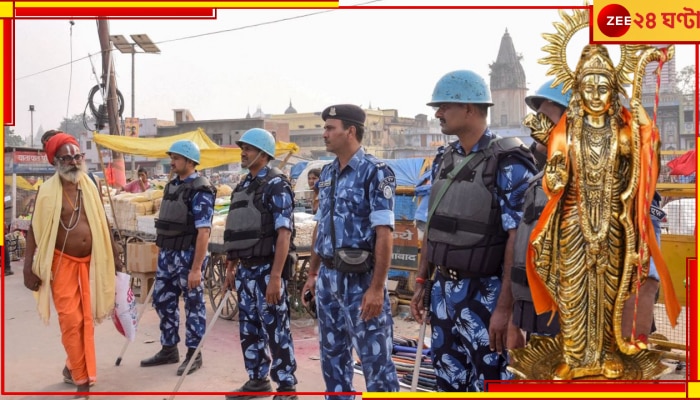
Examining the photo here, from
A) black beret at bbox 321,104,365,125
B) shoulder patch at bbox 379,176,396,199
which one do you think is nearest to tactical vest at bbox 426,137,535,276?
shoulder patch at bbox 379,176,396,199

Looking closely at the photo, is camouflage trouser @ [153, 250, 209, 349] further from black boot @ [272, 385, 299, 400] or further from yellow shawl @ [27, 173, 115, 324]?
black boot @ [272, 385, 299, 400]

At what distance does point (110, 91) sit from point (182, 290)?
1053 centimetres

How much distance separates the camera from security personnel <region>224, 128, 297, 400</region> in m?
4.73

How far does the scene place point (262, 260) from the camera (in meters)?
4.81

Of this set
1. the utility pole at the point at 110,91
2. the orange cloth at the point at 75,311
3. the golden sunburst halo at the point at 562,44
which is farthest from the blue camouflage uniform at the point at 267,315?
the utility pole at the point at 110,91

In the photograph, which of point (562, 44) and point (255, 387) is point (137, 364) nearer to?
point (255, 387)

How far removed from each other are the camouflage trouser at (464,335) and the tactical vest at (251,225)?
205 centimetres

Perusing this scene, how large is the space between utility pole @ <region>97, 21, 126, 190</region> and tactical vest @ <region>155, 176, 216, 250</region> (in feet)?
29.4

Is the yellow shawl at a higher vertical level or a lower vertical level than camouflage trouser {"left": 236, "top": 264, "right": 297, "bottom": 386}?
higher

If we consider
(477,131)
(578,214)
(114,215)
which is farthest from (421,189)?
(114,215)

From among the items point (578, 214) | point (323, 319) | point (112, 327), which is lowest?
point (112, 327)

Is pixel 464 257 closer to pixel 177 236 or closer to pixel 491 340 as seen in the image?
pixel 491 340

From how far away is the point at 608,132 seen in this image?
6.59 feet

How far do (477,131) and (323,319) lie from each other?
1.53 meters
